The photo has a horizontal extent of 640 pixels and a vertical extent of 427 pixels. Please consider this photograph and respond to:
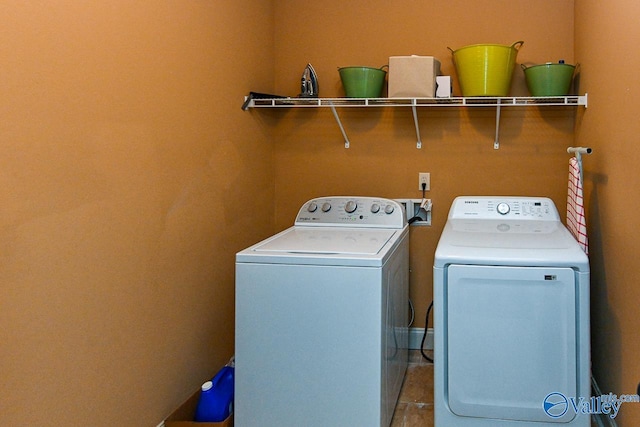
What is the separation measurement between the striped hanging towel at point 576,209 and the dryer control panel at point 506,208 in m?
0.13

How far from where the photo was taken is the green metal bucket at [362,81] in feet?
8.28

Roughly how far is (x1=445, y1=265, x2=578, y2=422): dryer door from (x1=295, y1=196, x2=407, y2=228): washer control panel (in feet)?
2.67

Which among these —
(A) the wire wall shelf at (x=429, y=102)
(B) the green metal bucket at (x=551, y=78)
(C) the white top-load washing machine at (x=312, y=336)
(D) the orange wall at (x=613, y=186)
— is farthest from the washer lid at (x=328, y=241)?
(B) the green metal bucket at (x=551, y=78)

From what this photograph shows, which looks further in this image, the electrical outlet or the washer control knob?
the electrical outlet

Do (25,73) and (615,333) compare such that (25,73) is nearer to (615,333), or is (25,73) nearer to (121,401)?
(121,401)

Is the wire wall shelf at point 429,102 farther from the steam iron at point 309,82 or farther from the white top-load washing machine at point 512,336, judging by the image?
the white top-load washing machine at point 512,336

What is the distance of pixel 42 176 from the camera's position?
1312mm

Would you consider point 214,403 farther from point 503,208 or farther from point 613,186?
point 613,186

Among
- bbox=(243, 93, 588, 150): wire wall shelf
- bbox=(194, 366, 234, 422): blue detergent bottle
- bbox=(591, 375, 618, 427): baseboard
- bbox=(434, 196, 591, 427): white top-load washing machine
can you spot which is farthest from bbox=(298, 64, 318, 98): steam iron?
bbox=(591, 375, 618, 427): baseboard

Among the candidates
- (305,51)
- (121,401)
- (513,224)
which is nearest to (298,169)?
(305,51)

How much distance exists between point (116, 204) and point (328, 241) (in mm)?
841

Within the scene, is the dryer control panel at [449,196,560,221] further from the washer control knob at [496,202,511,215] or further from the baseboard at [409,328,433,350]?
the baseboard at [409,328,433,350]

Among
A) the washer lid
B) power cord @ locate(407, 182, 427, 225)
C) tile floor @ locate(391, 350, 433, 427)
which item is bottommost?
tile floor @ locate(391, 350, 433, 427)

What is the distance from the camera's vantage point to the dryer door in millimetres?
1659
